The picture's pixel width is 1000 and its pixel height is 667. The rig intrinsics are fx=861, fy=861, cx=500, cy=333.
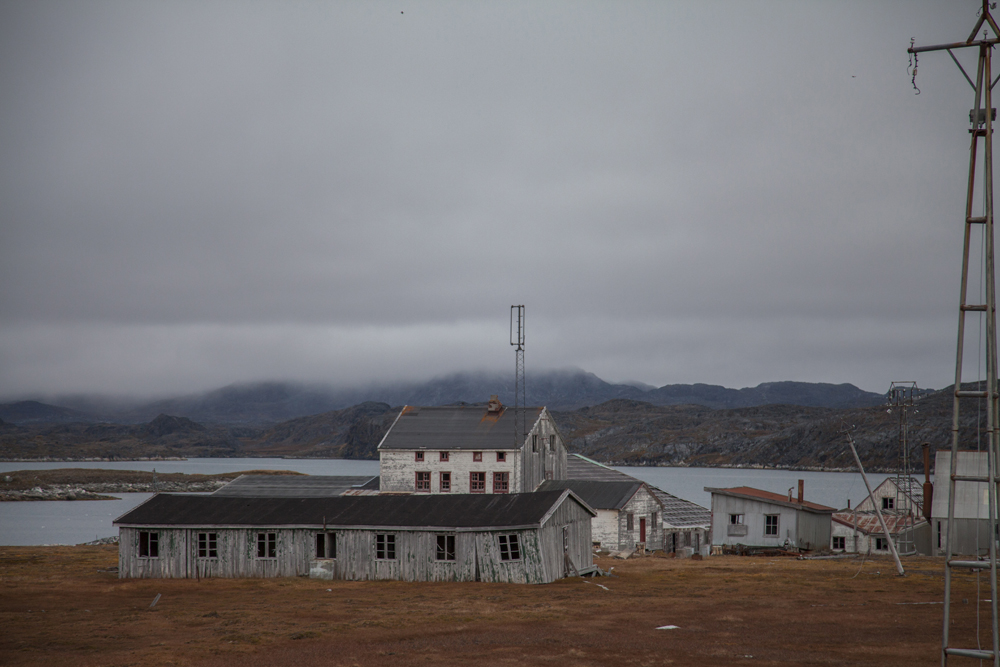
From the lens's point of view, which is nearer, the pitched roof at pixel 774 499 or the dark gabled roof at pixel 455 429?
the pitched roof at pixel 774 499

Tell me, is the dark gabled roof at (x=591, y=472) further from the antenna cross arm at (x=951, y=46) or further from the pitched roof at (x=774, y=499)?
the antenna cross arm at (x=951, y=46)

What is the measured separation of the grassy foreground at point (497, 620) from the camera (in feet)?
73.4

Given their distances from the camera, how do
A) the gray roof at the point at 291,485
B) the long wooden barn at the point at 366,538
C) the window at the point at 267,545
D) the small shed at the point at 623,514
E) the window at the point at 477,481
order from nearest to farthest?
the long wooden barn at the point at 366,538 → the window at the point at 267,545 → the small shed at the point at 623,514 → the window at the point at 477,481 → the gray roof at the point at 291,485

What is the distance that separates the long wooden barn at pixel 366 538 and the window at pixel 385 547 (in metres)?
0.06

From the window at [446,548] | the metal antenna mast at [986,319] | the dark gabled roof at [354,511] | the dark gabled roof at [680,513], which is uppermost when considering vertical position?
the metal antenna mast at [986,319]

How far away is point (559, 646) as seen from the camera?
918 inches

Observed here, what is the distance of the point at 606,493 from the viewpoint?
56.2 m

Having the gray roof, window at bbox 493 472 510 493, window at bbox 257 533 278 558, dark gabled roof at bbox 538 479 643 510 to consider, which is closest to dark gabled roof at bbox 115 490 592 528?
window at bbox 257 533 278 558

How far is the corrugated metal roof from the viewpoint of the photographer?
193 ft

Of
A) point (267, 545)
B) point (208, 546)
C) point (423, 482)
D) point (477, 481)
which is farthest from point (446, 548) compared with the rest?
point (423, 482)

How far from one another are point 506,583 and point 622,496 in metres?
19.2

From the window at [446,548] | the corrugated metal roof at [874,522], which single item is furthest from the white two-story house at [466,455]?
the window at [446,548]

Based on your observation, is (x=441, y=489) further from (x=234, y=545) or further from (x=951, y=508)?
(x=951, y=508)

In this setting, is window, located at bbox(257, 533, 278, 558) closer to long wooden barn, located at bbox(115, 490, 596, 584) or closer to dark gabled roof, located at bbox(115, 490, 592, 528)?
long wooden barn, located at bbox(115, 490, 596, 584)
